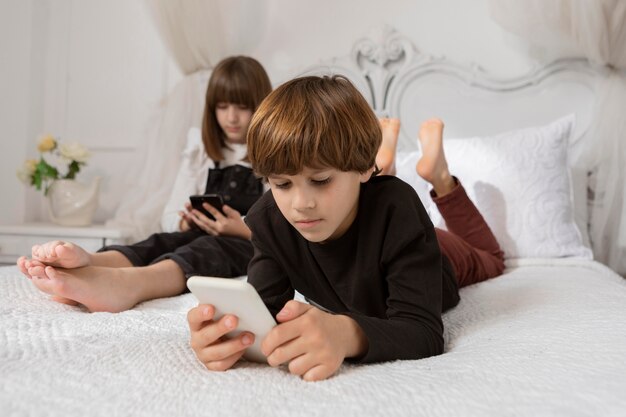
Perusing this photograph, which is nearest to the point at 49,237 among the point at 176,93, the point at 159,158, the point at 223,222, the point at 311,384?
the point at 159,158

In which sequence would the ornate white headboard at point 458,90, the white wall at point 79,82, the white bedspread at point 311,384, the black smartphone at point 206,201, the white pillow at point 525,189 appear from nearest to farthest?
the white bedspread at point 311,384, the black smartphone at point 206,201, the white pillow at point 525,189, the ornate white headboard at point 458,90, the white wall at point 79,82

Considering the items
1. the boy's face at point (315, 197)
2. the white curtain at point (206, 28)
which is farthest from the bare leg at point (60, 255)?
the white curtain at point (206, 28)

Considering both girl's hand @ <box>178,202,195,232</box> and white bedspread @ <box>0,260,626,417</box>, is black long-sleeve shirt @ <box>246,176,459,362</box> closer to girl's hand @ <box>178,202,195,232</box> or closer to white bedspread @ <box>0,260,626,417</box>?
white bedspread @ <box>0,260,626,417</box>

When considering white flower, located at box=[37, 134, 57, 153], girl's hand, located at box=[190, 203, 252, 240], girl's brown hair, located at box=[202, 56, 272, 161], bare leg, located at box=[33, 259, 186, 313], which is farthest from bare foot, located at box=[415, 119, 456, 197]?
white flower, located at box=[37, 134, 57, 153]

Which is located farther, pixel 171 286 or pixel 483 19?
pixel 483 19

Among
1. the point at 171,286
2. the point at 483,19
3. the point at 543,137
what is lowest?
the point at 171,286

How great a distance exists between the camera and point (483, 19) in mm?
2215

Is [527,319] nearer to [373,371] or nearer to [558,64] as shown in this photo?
[373,371]

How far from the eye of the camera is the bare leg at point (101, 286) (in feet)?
3.34

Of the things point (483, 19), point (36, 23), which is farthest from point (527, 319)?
point (36, 23)

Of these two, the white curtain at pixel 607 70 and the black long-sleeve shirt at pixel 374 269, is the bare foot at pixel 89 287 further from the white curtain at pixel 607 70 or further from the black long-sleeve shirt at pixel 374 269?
the white curtain at pixel 607 70

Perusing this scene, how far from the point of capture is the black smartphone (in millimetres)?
1495

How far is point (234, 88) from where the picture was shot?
1.82 metres

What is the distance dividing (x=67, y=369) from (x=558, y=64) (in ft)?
6.38
